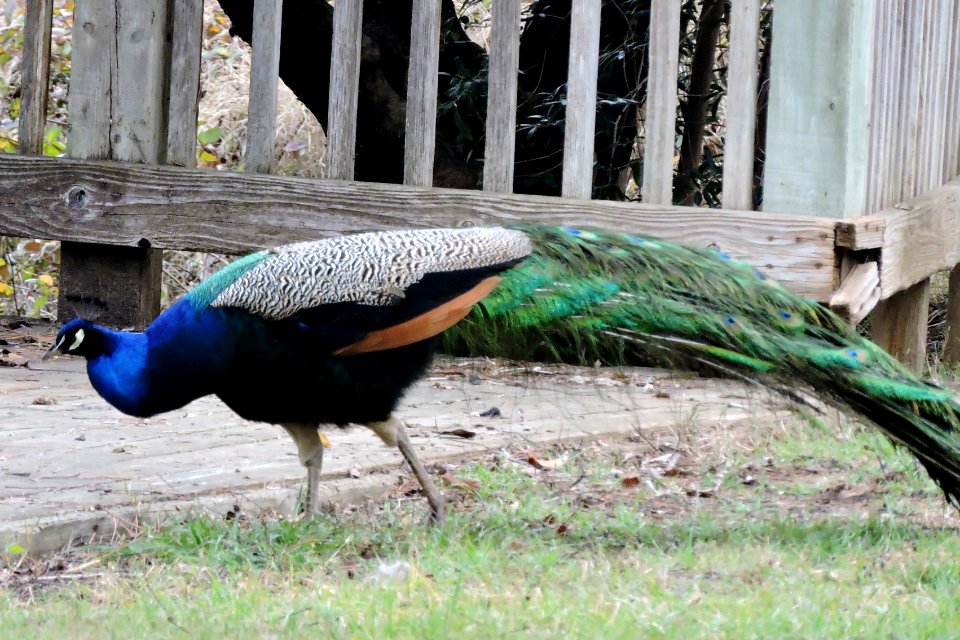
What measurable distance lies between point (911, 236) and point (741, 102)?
1.21 metres

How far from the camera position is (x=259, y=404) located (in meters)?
4.25

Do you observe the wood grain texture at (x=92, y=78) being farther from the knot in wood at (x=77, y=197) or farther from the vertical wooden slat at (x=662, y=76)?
the vertical wooden slat at (x=662, y=76)

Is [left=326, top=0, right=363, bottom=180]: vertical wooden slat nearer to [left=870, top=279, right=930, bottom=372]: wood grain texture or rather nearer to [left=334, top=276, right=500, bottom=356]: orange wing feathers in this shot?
[left=334, top=276, right=500, bottom=356]: orange wing feathers

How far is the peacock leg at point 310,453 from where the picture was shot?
4465 millimetres

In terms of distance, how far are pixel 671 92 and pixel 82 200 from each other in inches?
129

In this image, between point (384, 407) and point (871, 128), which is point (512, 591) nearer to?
point (384, 407)

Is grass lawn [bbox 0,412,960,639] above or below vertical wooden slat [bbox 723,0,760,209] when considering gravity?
below

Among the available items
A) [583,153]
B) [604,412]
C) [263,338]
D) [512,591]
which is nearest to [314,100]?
[583,153]

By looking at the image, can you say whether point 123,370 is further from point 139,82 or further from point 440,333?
point 139,82

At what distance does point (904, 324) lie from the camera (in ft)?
24.2

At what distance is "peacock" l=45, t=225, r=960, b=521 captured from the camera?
4172mm

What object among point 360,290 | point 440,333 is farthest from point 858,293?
point 360,290

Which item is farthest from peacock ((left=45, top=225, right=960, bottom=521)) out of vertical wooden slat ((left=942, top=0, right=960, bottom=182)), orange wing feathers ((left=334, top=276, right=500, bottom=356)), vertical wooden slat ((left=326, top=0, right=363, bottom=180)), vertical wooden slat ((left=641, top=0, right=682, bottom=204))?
vertical wooden slat ((left=942, top=0, right=960, bottom=182))

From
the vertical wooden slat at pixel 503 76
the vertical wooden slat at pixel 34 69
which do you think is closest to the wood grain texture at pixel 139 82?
the vertical wooden slat at pixel 34 69
